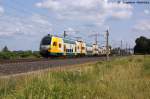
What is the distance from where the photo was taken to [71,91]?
39.1 ft

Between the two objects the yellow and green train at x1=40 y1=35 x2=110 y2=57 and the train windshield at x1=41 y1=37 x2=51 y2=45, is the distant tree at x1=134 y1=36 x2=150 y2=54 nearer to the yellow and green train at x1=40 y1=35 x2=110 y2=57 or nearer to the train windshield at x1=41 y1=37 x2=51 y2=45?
the yellow and green train at x1=40 y1=35 x2=110 y2=57

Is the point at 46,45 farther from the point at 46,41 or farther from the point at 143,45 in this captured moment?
the point at 143,45

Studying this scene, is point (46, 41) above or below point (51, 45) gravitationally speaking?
above

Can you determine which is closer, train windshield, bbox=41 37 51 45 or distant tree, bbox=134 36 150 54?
train windshield, bbox=41 37 51 45

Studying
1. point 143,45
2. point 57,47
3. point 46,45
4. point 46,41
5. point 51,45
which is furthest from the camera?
point 143,45

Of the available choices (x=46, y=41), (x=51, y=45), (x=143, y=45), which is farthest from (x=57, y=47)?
(x=143, y=45)

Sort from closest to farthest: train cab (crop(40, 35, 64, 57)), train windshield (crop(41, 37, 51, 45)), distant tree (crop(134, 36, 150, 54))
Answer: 1. train cab (crop(40, 35, 64, 57))
2. train windshield (crop(41, 37, 51, 45))
3. distant tree (crop(134, 36, 150, 54))

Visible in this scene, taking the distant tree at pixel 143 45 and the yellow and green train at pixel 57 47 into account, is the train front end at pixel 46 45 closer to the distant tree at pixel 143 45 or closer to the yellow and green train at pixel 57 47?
the yellow and green train at pixel 57 47

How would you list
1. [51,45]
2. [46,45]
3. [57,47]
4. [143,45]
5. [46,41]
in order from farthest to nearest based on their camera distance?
1. [143,45]
2. [57,47]
3. [46,41]
4. [46,45]
5. [51,45]

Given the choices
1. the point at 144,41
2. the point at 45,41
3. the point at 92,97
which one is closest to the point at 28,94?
the point at 92,97

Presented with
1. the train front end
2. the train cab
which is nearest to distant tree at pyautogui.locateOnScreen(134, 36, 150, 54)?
the train cab

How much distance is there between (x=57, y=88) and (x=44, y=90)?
0.63 meters

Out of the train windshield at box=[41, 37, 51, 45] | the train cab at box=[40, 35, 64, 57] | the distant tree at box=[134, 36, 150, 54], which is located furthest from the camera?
the distant tree at box=[134, 36, 150, 54]

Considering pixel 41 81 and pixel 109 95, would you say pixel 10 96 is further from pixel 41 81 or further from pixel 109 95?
pixel 109 95
